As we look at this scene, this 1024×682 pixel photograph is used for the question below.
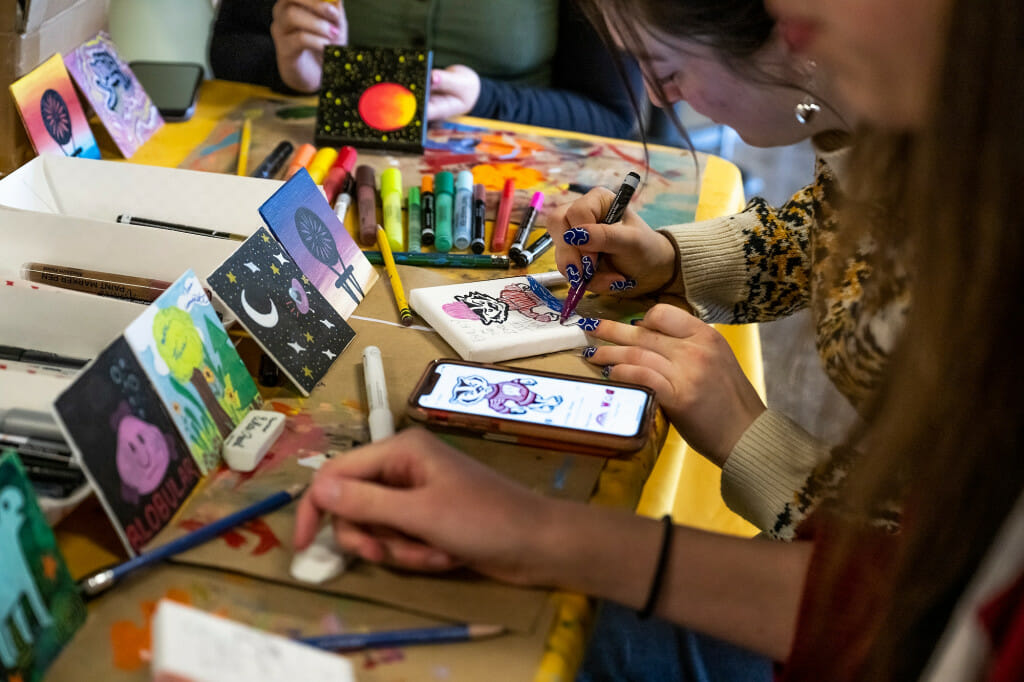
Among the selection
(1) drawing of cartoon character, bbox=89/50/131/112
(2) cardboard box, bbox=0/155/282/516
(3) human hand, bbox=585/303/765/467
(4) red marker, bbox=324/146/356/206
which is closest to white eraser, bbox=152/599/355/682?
(2) cardboard box, bbox=0/155/282/516

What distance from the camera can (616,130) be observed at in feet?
4.47

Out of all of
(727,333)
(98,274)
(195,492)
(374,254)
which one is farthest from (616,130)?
(195,492)

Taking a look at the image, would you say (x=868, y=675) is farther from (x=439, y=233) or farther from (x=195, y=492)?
(x=439, y=233)

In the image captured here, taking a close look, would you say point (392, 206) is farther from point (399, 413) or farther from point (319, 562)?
point (319, 562)

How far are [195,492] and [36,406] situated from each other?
0.11m

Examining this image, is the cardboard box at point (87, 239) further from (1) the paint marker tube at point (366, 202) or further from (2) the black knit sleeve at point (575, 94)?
(2) the black knit sleeve at point (575, 94)

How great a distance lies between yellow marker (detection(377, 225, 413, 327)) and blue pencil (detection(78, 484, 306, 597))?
223 mm

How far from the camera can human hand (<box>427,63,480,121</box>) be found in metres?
1.15

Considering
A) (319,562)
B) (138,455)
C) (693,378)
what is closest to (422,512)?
(319,562)

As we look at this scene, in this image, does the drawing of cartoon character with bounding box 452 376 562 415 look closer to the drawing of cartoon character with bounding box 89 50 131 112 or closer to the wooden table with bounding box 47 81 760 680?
the wooden table with bounding box 47 81 760 680

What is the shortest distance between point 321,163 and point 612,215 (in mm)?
350

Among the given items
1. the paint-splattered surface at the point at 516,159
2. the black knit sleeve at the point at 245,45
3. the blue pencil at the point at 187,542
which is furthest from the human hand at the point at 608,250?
the black knit sleeve at the point at 245,45

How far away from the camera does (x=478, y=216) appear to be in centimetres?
93

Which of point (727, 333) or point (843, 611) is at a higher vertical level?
point (843, 611)
